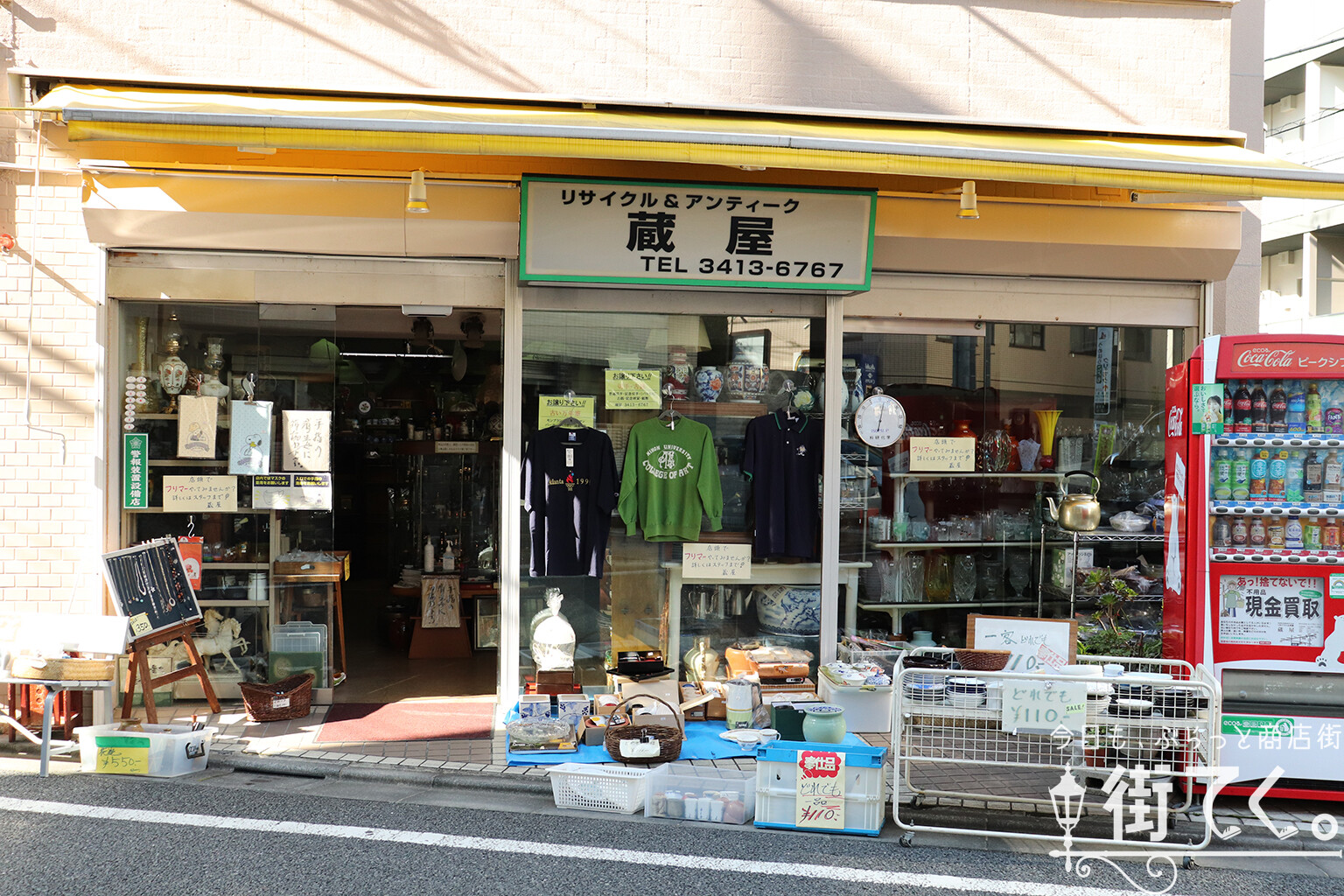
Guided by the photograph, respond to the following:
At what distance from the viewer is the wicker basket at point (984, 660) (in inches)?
256

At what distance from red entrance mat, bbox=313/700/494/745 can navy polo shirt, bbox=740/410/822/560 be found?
2.45 metres

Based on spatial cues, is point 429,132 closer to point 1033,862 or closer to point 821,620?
point 821,620

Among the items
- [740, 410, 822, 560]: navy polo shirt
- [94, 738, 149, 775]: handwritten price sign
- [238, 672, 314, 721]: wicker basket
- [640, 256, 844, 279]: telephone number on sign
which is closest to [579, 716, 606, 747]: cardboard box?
[740, 410, 822, 560]: navy polo shirt

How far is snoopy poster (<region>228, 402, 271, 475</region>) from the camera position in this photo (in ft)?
25.1

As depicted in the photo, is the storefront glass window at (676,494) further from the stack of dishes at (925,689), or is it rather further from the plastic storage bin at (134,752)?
the plastic storage bin at (134,752)

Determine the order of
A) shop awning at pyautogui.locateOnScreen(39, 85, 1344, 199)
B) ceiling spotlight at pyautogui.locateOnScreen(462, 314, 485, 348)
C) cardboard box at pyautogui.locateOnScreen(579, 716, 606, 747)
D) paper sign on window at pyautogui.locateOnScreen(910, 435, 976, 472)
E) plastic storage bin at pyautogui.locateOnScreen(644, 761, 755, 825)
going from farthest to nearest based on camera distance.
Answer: ceiling spotlight at pyautogui.locateOnScreen(462, 314, 485, 348) < paper sign on window at pyautogui.locateOnScreen(910, 435, 976, 472) < cardboard box at pyautogui.locateOnScreen(579, 716, 606, 747) < shop awning at pyautogui.locateOnScreen(39, 85, 1344, 199) < plastic storage bin at pyautogui.locateOnScreen(644, 761, 755, 825)

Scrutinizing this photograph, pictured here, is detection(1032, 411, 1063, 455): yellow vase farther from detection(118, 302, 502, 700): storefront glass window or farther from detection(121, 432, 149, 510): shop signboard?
detection(121, 432, 149, 510): shop signboard

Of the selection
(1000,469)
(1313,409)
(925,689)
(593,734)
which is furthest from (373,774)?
(1313,409)

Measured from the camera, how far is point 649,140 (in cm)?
604

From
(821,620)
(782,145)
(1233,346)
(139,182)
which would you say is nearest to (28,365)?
(139,182)


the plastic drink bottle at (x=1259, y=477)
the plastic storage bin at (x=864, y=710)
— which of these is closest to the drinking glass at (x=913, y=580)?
the plastic storage bin at (x=864, y=710)

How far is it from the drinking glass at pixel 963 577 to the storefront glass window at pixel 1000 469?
0.03 feet

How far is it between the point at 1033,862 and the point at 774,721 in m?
2.11

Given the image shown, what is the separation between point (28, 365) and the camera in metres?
6.83
